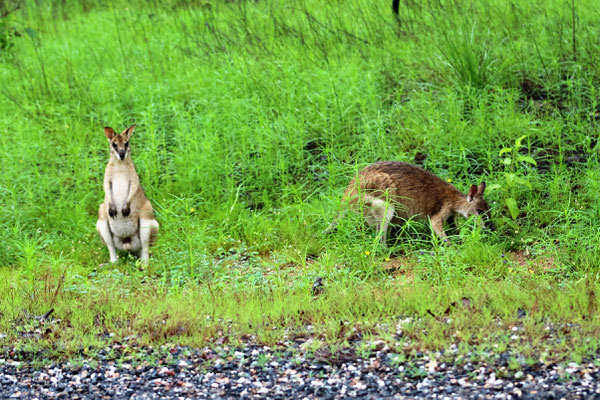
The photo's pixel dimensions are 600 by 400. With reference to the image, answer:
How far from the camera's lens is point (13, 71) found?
12336mm

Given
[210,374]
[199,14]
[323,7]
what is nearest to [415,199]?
[210,374]

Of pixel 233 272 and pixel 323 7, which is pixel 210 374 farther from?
pixel 323 7

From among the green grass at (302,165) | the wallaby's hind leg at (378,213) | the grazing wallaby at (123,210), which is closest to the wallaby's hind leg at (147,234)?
the grazing wallaby at (123,210)

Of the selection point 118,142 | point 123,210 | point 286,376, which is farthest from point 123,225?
point 286,376

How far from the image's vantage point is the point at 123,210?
7.87m

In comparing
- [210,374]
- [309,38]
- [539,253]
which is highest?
[309,38]

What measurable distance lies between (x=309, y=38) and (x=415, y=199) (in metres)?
4.72

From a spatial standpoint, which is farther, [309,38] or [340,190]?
[309,38]

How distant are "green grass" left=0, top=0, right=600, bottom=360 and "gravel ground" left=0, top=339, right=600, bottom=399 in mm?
217

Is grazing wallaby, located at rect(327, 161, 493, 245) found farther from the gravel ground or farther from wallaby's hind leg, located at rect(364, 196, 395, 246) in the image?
the gravel ground

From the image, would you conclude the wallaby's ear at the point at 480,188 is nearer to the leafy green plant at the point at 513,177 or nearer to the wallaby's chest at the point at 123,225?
the leafy green plant at the point at 513,177

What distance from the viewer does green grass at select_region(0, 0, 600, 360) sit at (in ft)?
19.9

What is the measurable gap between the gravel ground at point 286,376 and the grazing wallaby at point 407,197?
92.8 inches

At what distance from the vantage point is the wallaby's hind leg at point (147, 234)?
25.7 feet
